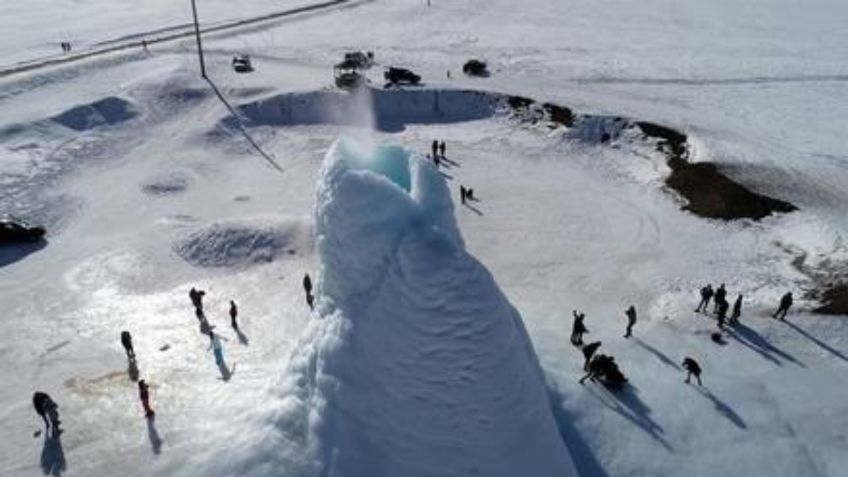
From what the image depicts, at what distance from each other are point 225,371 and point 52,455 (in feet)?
15.3

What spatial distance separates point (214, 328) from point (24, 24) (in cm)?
5726

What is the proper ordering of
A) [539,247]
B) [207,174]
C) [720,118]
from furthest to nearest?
[720,118]
[207,174]
[539,247]

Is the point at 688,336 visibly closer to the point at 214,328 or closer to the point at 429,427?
the point at 429,427

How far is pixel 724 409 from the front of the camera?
18922 millimetres

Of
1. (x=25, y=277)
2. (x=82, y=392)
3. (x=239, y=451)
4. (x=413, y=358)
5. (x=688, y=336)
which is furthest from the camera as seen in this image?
(x=25, y=277)

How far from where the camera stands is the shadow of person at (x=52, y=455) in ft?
56.4

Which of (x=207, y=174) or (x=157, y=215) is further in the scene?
(x=207, y=174)

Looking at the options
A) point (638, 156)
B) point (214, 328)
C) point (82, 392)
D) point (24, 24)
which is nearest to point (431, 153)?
point (638, 156)

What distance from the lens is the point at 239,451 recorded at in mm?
14508

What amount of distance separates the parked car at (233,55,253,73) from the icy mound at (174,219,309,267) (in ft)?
74.6

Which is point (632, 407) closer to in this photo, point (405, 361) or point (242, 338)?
point (405, 361)

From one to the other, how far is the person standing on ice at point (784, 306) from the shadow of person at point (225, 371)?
1560 centimetres

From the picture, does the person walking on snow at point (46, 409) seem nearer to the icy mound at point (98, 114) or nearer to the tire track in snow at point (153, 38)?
the icy mound at point (98, 114)

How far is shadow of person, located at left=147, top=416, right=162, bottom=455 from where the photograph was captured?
16.9 meters
